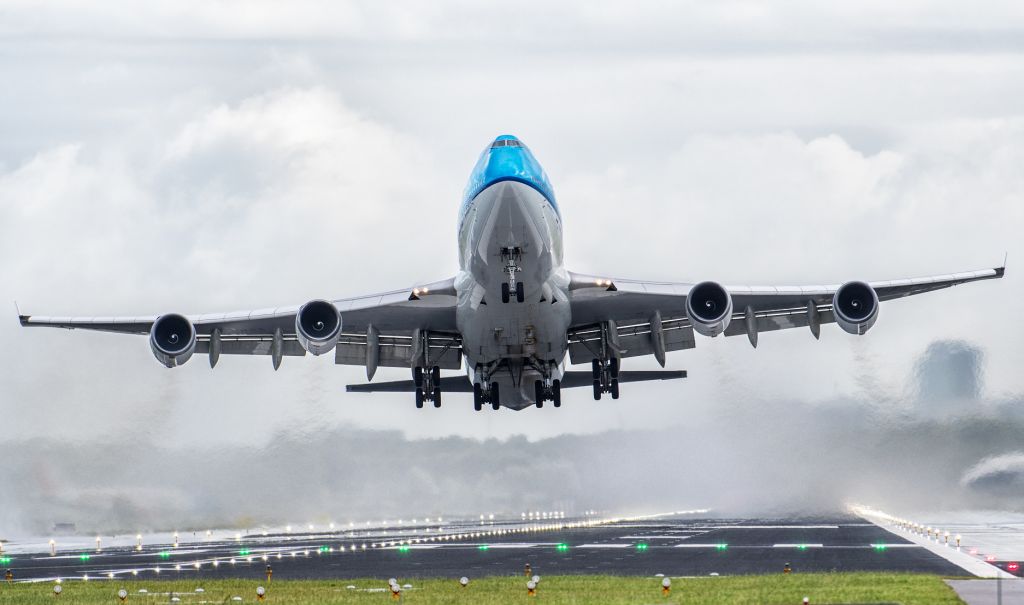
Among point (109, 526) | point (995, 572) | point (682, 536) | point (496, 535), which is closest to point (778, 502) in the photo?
point (682, 536)

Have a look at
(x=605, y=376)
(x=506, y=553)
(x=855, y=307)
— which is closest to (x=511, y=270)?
(x=605, y=376)

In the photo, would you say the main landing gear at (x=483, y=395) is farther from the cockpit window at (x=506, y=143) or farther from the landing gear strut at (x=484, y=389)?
the cockpit window at (x=506, y=143)

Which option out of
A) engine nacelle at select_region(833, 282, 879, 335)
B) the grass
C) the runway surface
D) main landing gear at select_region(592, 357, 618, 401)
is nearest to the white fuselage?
main landing gear at select_region(592, 357, 618, 401)

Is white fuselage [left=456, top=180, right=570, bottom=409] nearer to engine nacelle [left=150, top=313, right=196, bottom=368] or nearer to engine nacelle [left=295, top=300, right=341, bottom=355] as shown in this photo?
engine nacelle [left=295, top=300, right=341, bottom=355]

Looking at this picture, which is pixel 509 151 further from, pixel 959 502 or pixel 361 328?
pixel 959 502

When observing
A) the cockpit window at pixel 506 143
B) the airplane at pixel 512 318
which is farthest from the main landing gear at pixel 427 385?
the cockpit window at pixel 506 143
